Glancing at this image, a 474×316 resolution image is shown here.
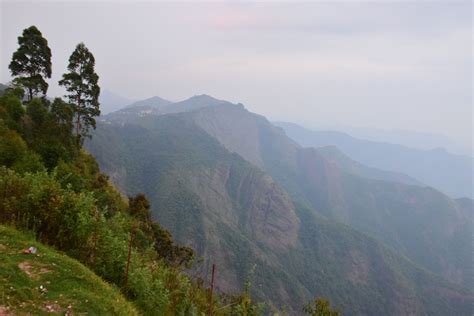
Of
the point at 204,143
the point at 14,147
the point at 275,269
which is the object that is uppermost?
the point at 204,143

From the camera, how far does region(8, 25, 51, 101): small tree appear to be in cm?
2452

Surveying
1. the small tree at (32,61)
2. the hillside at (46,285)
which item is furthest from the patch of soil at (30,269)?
the small tree at (32,61)

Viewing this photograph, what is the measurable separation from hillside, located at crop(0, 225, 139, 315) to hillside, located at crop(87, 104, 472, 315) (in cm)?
9613

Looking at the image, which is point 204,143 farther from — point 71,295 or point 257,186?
point 71,295

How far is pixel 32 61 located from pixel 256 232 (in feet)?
460

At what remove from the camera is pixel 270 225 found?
161625 millimetres

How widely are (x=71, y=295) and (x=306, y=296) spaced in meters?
122

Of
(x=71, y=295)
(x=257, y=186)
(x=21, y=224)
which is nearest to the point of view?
(x=71, y=295)

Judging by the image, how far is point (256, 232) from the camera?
157m

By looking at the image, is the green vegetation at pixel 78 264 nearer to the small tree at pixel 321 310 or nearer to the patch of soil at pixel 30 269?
the patch of soil at pixel 30 269

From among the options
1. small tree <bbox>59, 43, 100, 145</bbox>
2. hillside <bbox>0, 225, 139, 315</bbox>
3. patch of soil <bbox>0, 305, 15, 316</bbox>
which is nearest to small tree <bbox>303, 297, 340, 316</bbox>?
hillside <bbox>0, 225, 139, 315</bbox>

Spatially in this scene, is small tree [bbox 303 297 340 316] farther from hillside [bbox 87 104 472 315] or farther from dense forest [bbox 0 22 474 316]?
hillside [bbox 87 104 472 315]

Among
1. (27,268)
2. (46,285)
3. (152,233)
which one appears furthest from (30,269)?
(152,233)

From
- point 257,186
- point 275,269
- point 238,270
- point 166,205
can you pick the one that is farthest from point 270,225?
point 166,205
